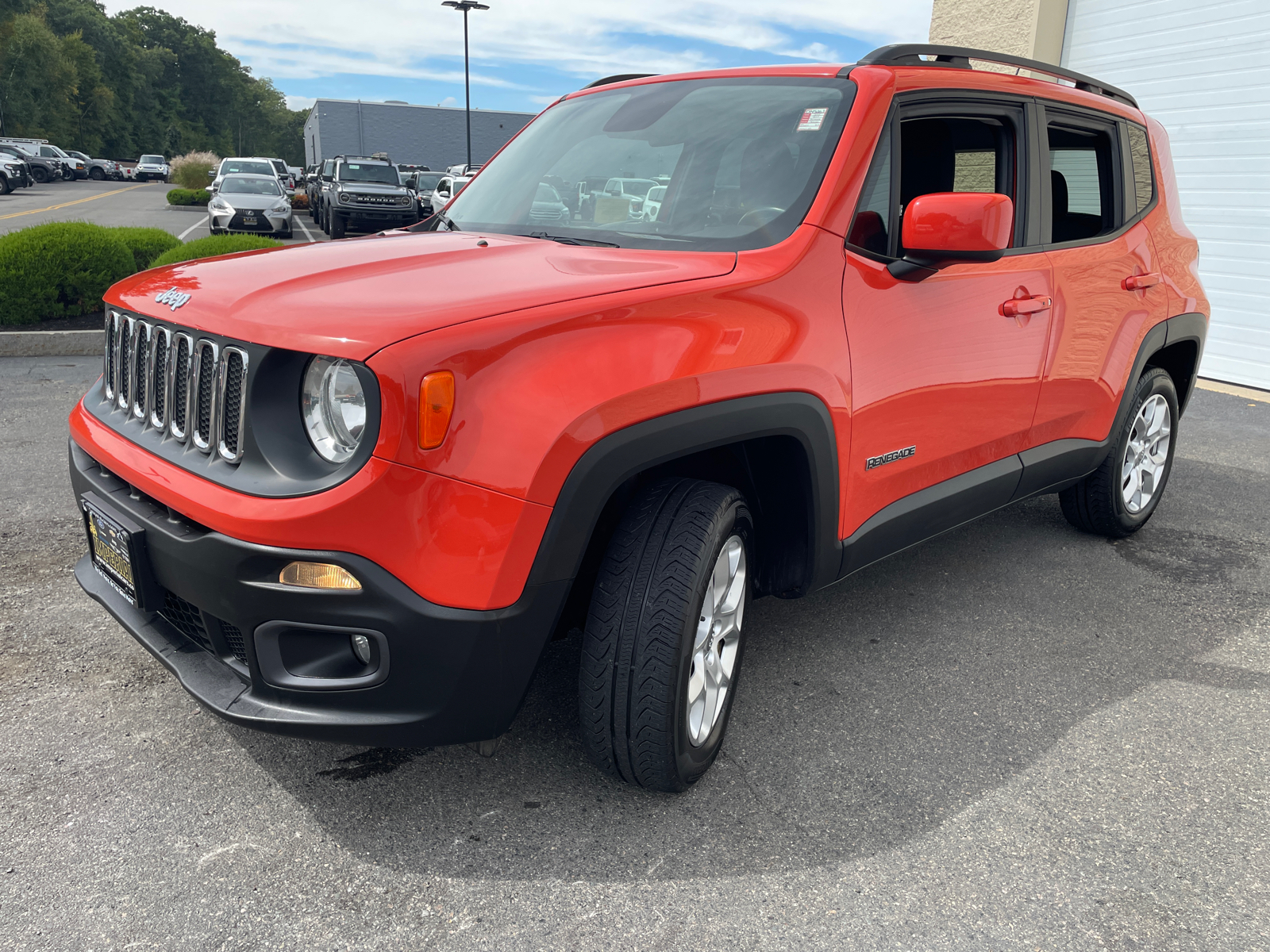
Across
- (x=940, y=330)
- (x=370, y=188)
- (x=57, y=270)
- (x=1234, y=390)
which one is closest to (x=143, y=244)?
(x=57, y=270)

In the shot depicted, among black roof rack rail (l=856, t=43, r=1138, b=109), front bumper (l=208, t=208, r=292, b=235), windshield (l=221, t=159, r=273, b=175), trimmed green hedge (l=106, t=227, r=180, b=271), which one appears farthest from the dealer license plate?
windshield (l=221, t=159, r=273, b=175)

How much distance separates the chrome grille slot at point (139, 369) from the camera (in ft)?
7.90

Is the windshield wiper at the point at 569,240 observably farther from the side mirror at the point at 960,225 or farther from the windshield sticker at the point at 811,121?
the side mirror at the point at 960,225

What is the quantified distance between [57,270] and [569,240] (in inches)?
298

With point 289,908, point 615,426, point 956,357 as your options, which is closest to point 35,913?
point 289,908

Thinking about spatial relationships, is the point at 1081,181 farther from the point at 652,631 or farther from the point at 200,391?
the point at 200,391

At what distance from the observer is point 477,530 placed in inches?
73.0

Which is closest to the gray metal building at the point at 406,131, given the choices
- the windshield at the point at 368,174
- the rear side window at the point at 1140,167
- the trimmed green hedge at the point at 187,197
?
the trimmed green hedge at the point at 187,197

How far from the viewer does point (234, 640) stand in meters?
2.11

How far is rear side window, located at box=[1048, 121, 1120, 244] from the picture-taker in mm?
3514

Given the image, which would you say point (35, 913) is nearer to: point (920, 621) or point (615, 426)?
point (615, 426)

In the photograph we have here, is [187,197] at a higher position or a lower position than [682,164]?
higher

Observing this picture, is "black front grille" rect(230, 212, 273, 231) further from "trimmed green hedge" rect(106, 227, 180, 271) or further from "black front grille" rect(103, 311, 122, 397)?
"black front grille" rect(103, 311, 122, 397)

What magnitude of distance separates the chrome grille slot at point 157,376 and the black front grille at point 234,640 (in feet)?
→ 1.79
